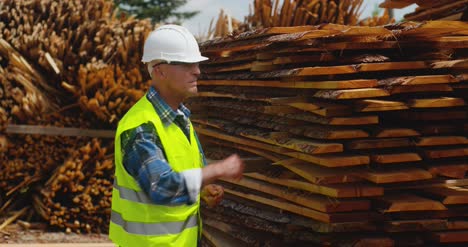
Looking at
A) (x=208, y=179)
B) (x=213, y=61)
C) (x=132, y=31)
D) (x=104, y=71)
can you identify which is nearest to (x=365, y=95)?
(x=208, y=179)

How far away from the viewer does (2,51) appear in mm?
9047

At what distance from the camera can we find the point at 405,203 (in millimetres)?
4379

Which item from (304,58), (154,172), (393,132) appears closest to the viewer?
(154,172)

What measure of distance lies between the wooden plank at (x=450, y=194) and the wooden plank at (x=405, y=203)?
6 centimetres

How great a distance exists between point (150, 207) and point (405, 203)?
1.61 m

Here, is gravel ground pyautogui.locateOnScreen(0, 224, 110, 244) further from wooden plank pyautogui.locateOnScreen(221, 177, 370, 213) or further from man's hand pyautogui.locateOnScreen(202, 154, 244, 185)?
man's hand pyautogui.locateOnScreen(202, 154, 244, 185)

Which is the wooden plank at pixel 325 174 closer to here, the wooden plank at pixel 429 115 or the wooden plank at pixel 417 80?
the wooden plank at pixel 429 115

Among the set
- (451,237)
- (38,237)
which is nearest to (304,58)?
(451,237)

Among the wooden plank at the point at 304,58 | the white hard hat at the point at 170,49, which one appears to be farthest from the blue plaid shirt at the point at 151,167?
the wooden plank at the point at 304,58

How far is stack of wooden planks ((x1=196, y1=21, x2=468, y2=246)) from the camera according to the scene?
4395 millimetres

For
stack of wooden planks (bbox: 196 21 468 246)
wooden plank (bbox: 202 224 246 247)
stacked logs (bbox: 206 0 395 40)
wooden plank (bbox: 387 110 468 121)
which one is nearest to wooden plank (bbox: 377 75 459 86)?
stack of wooden planks (bbox: 196 21 468 246)

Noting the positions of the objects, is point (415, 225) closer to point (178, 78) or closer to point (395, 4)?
point (178, 78)

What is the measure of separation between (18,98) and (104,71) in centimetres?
110

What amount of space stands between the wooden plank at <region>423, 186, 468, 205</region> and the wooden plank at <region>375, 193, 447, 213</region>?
63 mm
